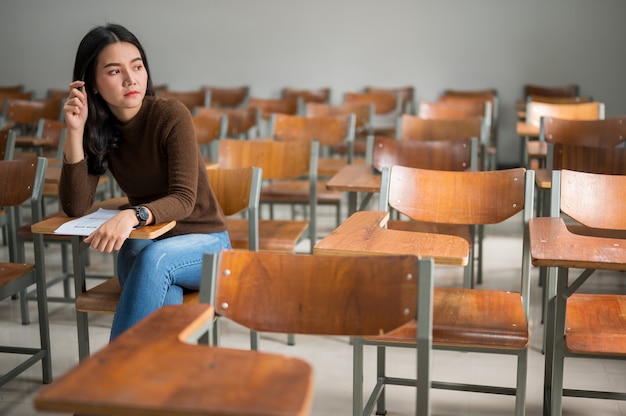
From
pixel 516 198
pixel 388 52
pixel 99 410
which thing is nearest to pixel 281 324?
pixel 99 410

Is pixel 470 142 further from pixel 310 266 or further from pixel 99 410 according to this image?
pixel 99 410

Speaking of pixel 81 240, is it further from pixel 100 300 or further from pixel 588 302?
pixel 588 302

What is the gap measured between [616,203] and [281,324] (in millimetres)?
1274

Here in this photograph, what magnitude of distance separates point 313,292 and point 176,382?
1.41 feet

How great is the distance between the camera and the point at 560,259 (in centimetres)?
177

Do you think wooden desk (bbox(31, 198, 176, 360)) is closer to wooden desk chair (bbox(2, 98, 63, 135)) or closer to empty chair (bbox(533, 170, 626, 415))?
empty chair (bbox(533, 170, 626, 415))

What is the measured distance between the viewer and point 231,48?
7840 millimetres

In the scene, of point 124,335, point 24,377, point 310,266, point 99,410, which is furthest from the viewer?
point 24,377

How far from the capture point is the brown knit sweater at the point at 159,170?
86.7 inches

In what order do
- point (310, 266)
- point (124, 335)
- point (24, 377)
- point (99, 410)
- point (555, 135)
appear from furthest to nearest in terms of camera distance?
point (555, 135) < point (24, 377) < point (310, 266) < point (124, 335) < point (99, 410)

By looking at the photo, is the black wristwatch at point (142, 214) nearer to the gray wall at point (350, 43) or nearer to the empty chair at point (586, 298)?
the empty chair at point (586, 298)

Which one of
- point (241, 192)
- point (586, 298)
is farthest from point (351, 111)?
point (586, 298)

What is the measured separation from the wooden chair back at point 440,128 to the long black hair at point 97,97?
2.17m

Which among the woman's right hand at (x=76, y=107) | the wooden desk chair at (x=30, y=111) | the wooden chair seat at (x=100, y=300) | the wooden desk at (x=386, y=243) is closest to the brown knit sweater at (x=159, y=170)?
the woman's right hand at (x=76, y=107)
